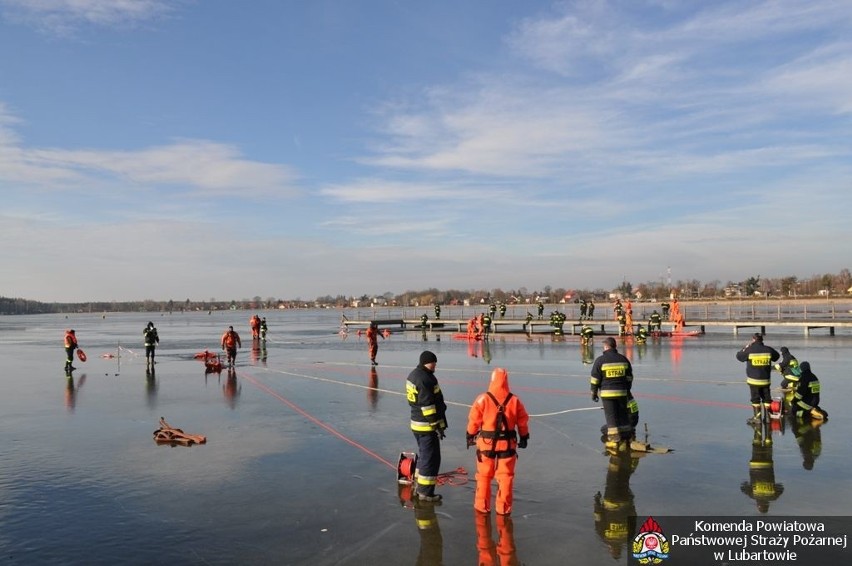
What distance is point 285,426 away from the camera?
12.1 m

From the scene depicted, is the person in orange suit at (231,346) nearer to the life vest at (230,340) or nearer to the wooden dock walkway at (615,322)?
the life vest at (230,340)

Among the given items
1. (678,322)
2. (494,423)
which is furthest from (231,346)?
(678,322)

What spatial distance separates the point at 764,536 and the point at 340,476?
203 inches

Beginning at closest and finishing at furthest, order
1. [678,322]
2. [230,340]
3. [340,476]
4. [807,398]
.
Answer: [340,476] < [807,398] < [230,340] < [678,322]

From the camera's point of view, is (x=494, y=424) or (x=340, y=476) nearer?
(x=494, y=424)

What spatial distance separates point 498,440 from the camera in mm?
6945

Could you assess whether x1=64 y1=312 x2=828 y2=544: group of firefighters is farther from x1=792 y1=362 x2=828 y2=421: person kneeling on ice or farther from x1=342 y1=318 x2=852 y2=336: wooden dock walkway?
x1=342 y1=318 x2=852 y2=336: wooden dock walkway

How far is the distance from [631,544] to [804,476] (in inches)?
141

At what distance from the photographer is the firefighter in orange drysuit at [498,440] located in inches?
273

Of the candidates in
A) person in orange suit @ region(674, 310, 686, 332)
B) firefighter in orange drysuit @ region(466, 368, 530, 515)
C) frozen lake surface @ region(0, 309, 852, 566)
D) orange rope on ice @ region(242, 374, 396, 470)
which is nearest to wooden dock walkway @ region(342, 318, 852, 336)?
person in orange suit @ region(674, 310, 686, 332)

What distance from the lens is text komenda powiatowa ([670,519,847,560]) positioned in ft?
19.7

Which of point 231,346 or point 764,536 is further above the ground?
point 231,346

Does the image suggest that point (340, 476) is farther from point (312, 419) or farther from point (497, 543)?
point (312, 419)

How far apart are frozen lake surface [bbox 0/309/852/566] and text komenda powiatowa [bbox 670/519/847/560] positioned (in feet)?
1.13
